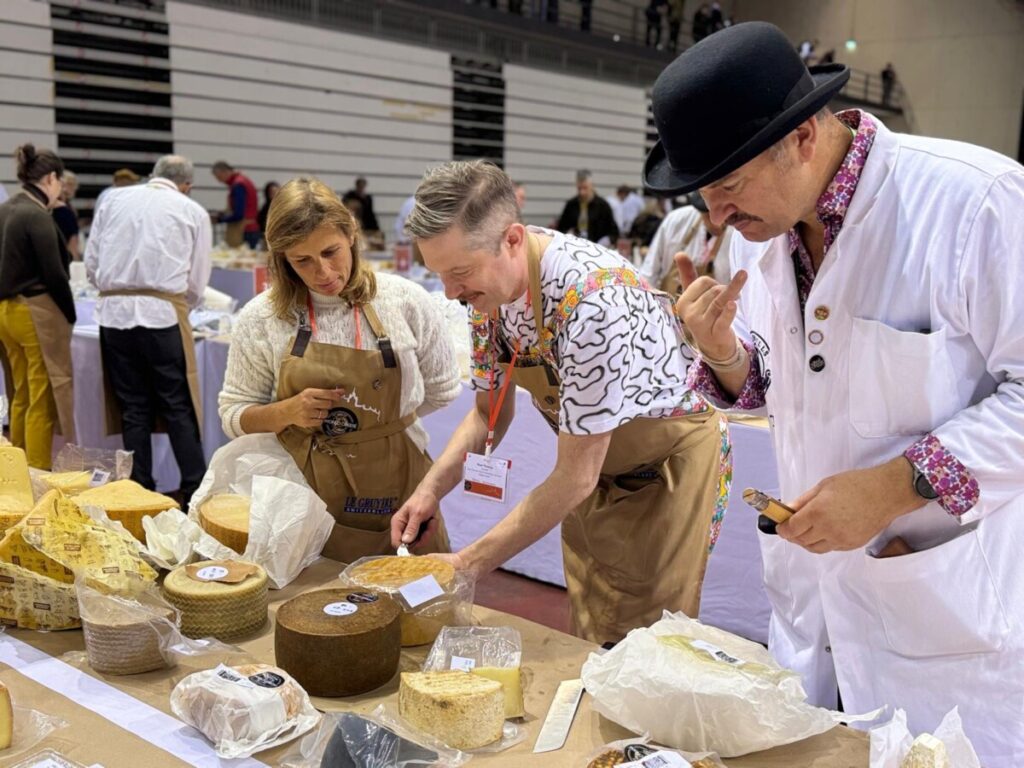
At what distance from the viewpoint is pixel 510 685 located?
1.29m

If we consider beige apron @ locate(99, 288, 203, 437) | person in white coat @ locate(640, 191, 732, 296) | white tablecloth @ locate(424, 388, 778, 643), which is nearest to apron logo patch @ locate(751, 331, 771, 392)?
white tablecloth @ locate(424, 388, 778, 643)

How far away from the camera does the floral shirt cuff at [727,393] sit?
1581 millimetres

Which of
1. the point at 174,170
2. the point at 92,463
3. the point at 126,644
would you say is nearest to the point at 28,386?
the point at 174,170

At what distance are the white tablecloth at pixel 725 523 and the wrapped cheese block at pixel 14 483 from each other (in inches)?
68.3

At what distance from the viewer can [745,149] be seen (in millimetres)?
1188

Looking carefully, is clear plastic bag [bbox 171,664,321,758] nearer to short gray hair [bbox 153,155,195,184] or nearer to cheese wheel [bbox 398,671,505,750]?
cheese wheel [bbox 398,671,505,750]

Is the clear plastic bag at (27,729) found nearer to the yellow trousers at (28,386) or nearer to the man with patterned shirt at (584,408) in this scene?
the man with patterned shirt at (584,408)

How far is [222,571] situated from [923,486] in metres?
1.13

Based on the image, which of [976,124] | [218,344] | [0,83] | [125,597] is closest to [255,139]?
[0,83]

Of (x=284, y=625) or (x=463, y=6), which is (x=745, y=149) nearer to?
(x=284, y=625)

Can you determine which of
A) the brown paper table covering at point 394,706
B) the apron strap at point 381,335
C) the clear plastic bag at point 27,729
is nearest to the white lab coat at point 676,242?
the apron strap at point 381,335

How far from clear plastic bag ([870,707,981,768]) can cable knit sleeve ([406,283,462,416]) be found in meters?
1.40

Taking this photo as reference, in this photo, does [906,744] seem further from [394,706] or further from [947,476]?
[394,706]

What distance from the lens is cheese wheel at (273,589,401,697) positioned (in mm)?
1332
